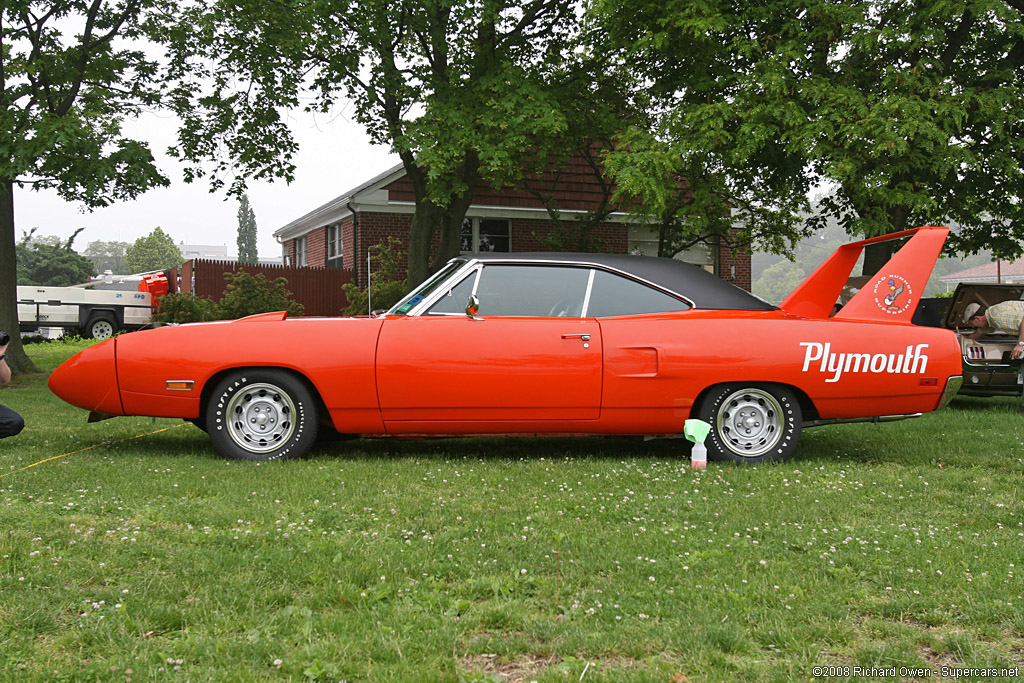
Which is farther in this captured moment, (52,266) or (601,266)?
(52,266)

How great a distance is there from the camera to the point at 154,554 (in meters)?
3.74

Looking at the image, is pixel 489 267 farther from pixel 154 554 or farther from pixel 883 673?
pixel 883 673

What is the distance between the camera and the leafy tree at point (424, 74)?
13812 millimetres

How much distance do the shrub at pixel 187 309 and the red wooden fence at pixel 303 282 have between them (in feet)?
9.31

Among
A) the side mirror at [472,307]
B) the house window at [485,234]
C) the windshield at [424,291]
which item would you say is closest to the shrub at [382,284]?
the house window at [485,234]

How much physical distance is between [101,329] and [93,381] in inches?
857

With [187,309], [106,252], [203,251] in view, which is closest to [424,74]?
[187,309]

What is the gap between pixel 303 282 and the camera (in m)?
24.9

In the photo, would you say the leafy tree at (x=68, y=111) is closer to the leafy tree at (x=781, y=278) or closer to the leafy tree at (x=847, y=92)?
the leafy tree at (x=847, y=92)

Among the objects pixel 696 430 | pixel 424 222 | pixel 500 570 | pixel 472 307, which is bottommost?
pixel 500 570

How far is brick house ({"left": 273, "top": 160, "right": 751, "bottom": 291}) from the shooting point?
23.0 metres

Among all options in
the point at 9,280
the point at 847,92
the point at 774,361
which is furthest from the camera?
the point at 9,280

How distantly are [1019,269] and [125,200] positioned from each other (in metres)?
45.9

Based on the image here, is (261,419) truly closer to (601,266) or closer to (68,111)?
(601,266)
